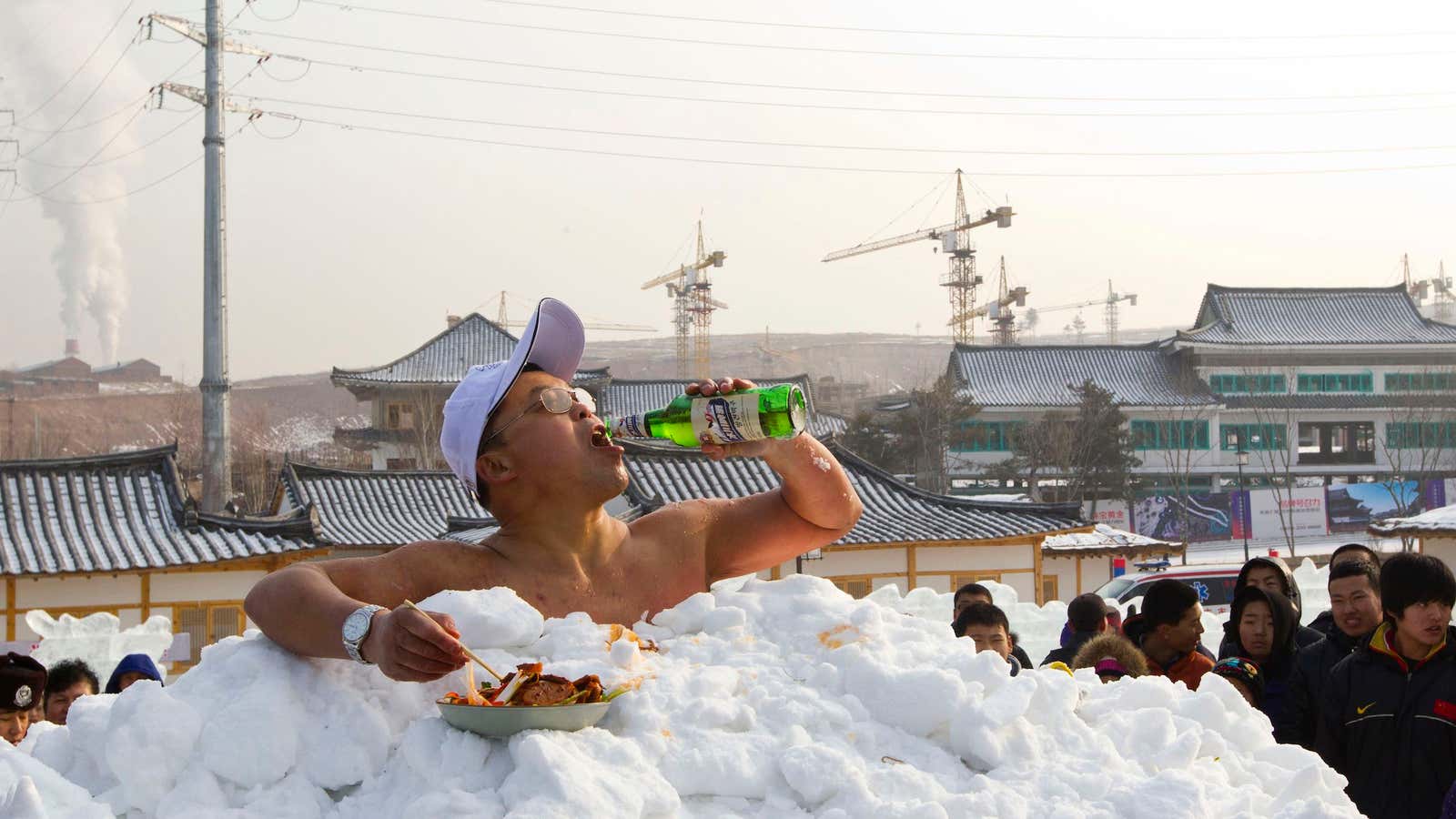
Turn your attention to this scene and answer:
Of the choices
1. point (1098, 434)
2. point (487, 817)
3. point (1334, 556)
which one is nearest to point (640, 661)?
point (487, 817)

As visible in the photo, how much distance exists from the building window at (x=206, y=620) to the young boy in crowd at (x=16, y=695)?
933 centimetres

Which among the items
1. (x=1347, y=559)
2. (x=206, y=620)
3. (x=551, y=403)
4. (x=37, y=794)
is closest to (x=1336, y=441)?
(x=206, y=620)

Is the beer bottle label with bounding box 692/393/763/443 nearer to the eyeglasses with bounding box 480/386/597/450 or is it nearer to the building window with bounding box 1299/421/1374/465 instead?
the eyeglasses with bounding box 480/386/597/450

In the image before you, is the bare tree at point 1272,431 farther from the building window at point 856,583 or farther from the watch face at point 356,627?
the watch face at point 356,627

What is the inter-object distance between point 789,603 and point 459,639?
2.05ft

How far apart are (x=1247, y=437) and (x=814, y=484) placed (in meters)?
36.0

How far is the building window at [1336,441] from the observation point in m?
36.2

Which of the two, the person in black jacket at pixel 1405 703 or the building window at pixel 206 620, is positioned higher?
the person in black jacket at pixel 1405 703

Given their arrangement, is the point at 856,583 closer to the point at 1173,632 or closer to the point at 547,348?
the point at 1173,632

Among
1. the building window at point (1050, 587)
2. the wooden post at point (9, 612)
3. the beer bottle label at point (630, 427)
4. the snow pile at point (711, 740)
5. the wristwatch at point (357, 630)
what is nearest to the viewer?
the snow pile at point (711, 740)

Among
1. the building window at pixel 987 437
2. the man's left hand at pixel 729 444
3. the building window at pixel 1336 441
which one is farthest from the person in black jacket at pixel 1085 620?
the building window at pixel 1336 441

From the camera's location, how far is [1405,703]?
353 centimetres

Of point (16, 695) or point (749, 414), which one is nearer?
point (749, 414)

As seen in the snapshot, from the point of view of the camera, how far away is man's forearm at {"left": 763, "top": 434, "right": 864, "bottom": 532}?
253 centimetres
